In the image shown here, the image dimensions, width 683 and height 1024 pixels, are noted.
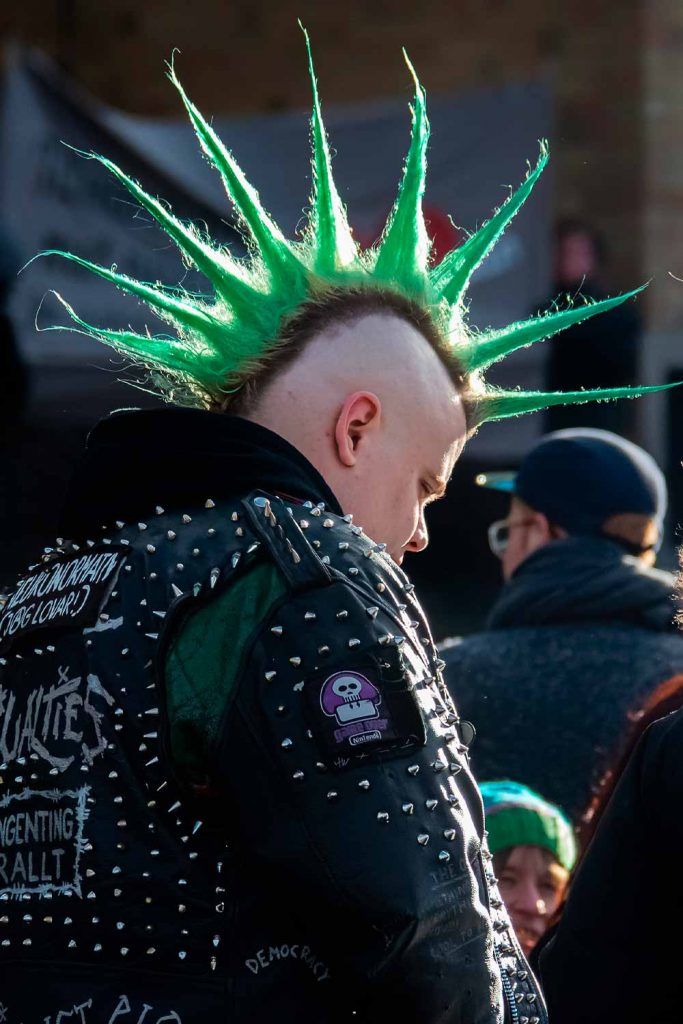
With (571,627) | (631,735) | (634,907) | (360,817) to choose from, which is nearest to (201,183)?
(571,627)

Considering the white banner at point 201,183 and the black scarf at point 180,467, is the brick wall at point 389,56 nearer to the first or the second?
the white banner at point 201,183

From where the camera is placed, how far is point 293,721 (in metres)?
1.49

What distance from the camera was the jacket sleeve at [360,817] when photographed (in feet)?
4.76

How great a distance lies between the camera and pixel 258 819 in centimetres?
149

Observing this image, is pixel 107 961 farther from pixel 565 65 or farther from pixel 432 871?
pixel 565 65

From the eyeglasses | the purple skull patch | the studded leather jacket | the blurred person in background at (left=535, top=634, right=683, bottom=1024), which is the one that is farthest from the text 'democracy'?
the eyeglasses

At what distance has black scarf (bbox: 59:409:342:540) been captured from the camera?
5.54 ft

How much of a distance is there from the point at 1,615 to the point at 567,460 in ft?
5.67

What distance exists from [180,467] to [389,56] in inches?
249

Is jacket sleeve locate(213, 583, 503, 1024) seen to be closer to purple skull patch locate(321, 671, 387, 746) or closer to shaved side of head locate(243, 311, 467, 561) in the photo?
purple skull patch locate(321, 671, 387, 746)

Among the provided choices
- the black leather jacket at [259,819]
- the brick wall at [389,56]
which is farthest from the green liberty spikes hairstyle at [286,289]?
the brick wall at [389,56]

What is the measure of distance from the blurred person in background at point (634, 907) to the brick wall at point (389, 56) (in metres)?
5.35

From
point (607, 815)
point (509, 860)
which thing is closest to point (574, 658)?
point (509, 860)

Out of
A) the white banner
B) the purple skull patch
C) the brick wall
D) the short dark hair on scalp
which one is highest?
the brick wall
